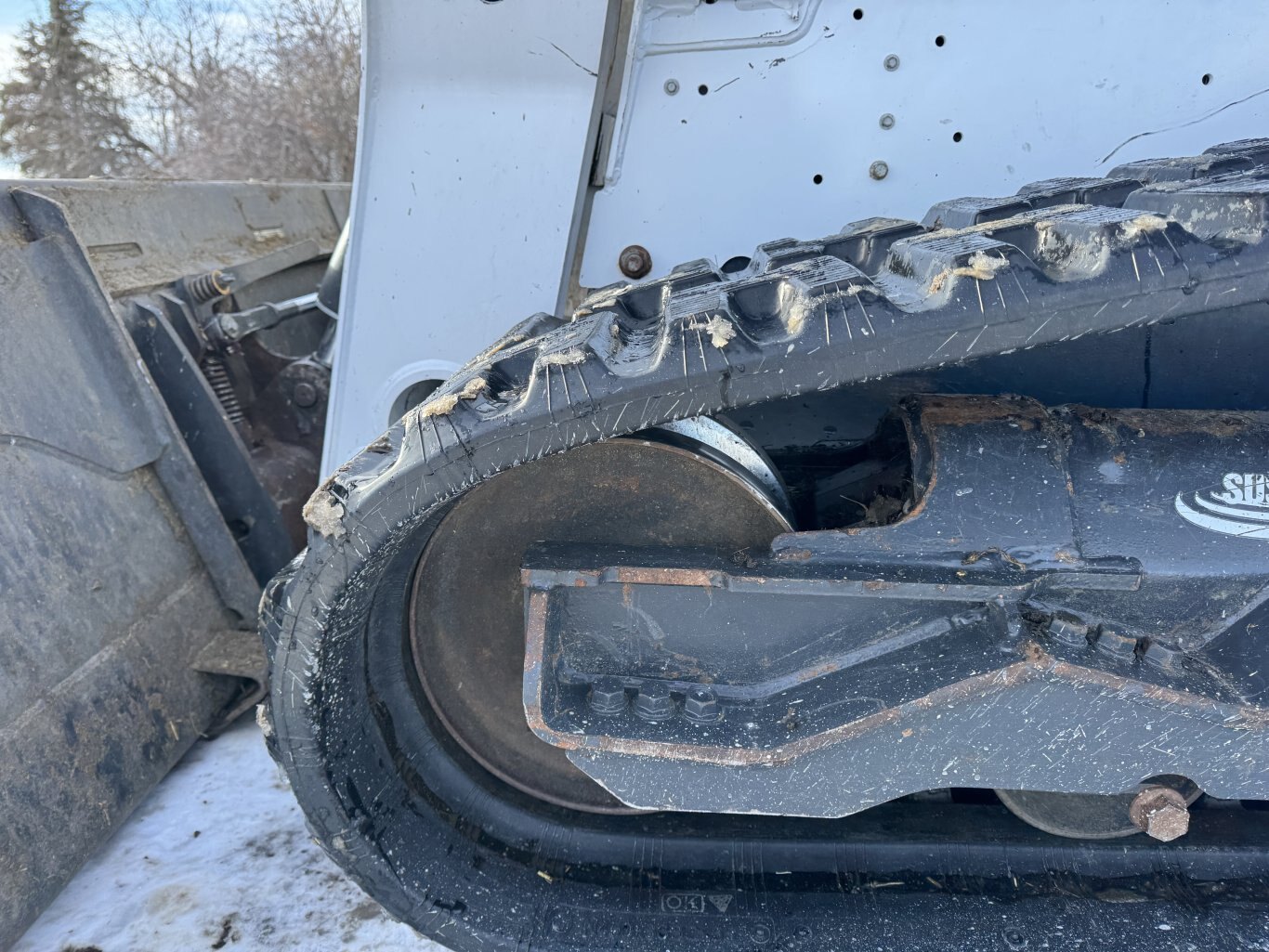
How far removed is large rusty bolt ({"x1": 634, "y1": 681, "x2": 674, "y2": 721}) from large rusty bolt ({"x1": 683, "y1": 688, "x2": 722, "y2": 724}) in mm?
23

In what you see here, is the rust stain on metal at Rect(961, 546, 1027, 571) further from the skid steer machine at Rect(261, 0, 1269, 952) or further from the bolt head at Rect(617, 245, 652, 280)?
the bolt head at Rect(617, 245, 652, 280)

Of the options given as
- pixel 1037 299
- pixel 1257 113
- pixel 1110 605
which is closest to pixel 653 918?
pixel 1110 605

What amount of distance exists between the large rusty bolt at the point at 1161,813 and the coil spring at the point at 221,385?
7.31 ft

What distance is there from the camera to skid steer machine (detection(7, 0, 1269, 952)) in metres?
0.97

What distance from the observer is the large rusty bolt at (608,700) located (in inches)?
45.4

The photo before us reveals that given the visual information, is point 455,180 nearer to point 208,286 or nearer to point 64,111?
point 208,286

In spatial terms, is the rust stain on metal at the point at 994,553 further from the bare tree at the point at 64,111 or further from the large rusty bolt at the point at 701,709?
the bare tree at the point at 64,111

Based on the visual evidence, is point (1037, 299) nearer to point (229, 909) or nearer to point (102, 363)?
point (229, 909)

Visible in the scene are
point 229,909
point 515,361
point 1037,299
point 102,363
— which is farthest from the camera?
point 102,363

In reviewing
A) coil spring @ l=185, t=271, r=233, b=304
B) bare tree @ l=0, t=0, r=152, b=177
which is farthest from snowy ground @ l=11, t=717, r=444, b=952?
bare tree @ l=0, t=0, r=152, b=177

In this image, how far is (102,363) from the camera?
1.98 m

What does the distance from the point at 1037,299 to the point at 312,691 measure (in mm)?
994

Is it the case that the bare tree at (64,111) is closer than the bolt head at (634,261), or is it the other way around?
the bolt head at (634,261)

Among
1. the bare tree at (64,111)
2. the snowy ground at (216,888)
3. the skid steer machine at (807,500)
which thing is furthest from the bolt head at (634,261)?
the bare tree at (64,111)
